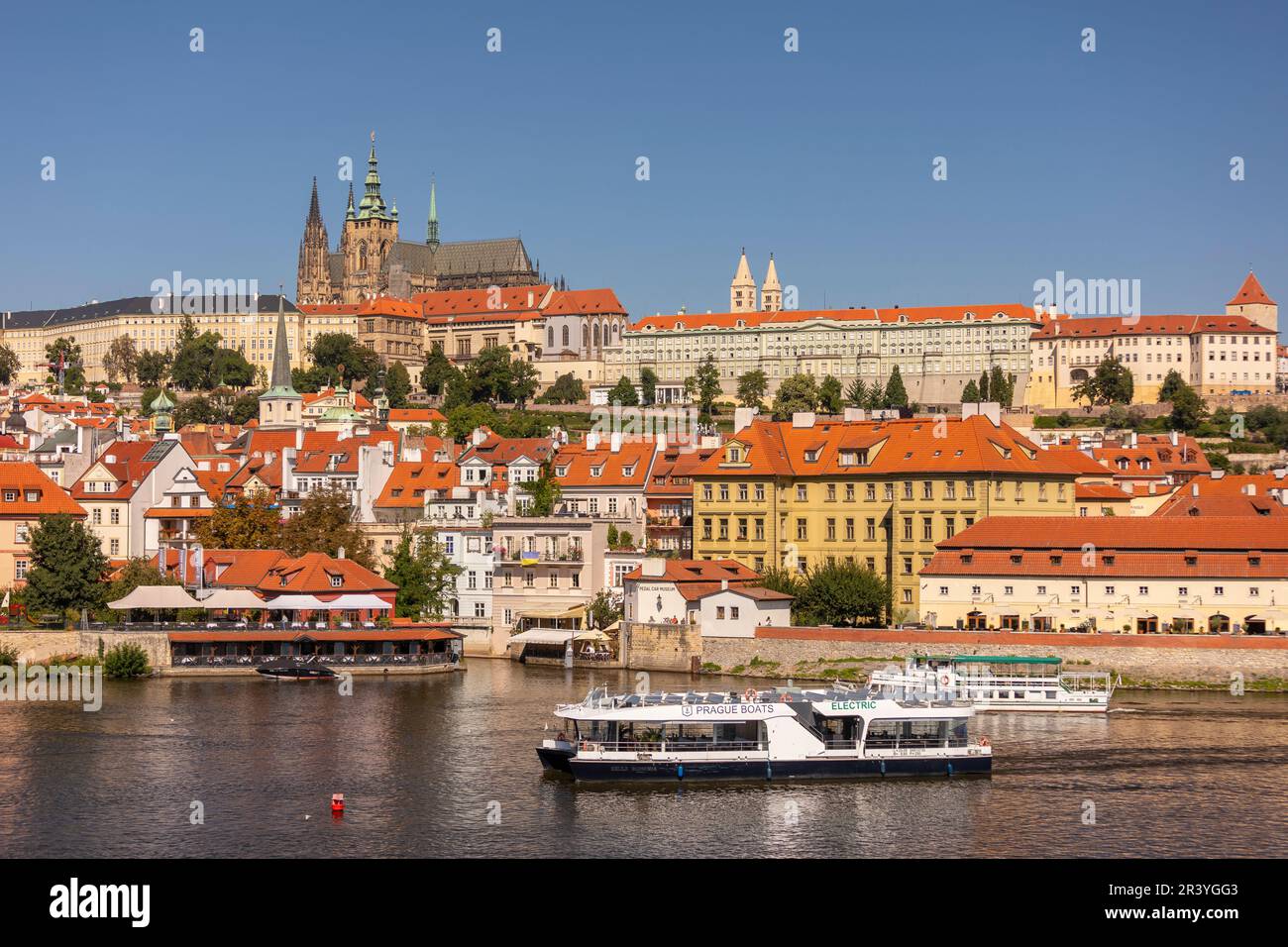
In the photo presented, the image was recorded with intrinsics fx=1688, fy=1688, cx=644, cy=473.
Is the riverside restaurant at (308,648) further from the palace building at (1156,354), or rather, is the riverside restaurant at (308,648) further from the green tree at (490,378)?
the palace building at (1156,354)

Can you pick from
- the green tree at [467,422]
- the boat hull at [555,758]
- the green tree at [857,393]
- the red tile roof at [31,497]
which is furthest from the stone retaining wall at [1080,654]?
the green tree at [857,393]

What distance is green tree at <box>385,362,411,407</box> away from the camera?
17600cm

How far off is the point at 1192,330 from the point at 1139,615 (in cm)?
13104

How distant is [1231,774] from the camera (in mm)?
36562

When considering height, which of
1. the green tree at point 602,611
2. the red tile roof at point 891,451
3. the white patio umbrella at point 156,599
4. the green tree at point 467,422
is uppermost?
the green tree at point 467,422

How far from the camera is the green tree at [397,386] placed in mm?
176000

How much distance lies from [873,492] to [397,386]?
123 meters

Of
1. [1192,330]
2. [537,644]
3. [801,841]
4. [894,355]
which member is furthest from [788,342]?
[801,841]

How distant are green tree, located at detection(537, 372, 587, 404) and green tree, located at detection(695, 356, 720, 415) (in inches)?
536

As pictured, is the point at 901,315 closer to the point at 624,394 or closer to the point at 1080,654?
the point at 624,394

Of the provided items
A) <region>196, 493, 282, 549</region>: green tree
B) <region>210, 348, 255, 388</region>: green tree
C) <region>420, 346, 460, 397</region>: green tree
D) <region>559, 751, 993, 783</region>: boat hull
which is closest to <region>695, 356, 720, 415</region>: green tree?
<region>420, 346, 460, 397</region>: green tree

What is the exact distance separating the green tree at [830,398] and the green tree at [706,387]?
10.9 m
